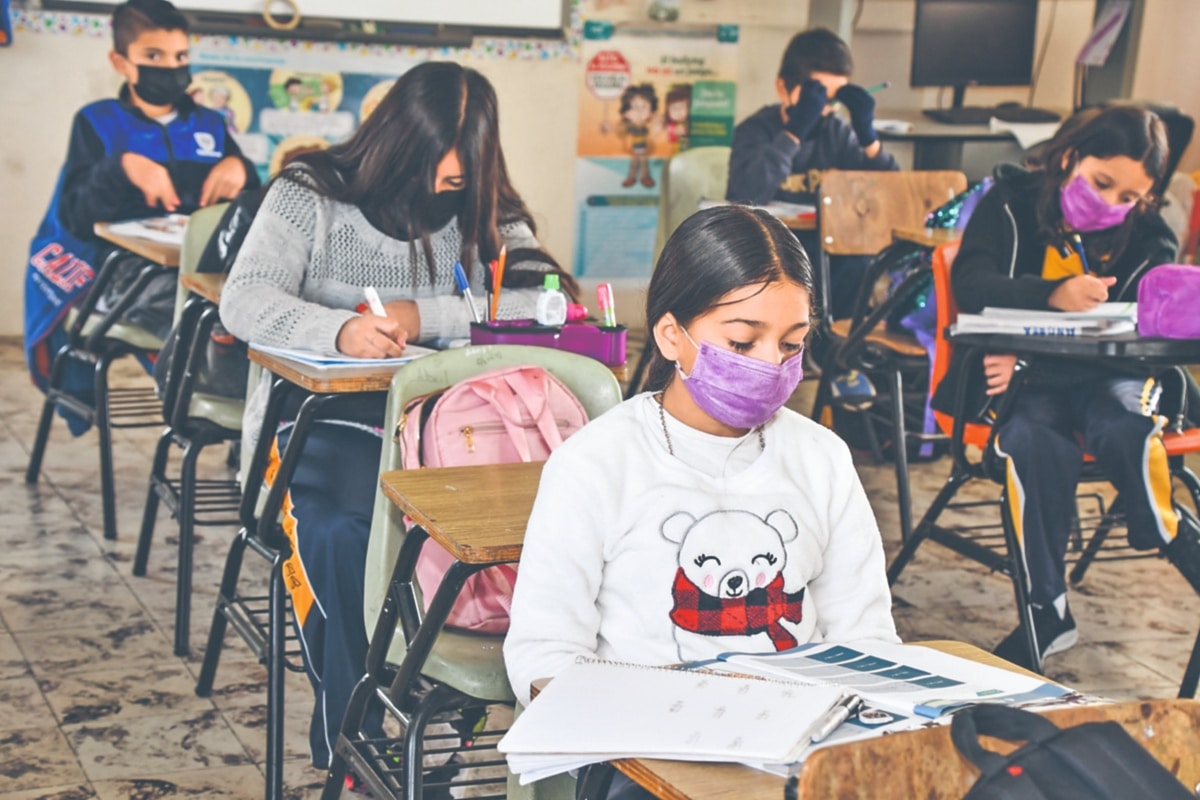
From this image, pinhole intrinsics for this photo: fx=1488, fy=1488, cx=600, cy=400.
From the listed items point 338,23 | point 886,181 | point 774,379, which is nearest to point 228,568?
point 774,379

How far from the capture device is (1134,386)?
286 centimetres

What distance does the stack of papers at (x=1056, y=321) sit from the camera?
2732mm

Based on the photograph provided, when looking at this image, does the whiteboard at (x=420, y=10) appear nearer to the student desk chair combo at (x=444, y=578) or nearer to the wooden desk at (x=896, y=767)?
the student desk chair combo at (x=444, y=578)

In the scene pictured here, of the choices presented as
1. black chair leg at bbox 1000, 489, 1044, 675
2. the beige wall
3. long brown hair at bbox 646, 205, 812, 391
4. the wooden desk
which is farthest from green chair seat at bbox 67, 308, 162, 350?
the wooden desk

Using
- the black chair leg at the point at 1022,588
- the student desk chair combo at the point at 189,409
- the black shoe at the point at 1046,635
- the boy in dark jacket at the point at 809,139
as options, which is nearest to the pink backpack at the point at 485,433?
the student desk chair combo at the point at 189,409

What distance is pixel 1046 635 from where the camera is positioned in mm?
2885

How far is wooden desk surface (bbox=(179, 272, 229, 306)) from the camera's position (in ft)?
8.91

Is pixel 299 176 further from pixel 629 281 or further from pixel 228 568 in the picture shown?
pixel 629 281

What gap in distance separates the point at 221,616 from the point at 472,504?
1.06 meters

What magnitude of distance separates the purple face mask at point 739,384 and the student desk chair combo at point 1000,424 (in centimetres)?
128

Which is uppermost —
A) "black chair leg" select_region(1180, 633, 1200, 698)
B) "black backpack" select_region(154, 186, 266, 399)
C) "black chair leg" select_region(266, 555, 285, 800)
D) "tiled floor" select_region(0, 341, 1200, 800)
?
"black backpack" select_region(154, 186, 266, 399)

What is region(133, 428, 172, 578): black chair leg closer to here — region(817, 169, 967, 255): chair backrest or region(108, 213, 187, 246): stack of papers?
region(108, 213, 187, 246): stack of papers

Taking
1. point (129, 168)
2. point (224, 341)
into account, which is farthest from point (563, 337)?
point (129, 168)

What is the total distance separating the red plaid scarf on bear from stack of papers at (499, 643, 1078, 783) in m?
0.15
